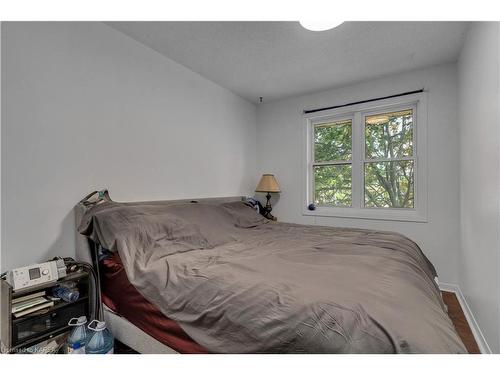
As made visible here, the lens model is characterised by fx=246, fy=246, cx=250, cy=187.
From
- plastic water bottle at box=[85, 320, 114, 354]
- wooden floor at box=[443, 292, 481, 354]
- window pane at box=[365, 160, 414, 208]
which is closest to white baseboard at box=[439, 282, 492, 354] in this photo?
wooden floor at box=[443, 292, 481, 354]

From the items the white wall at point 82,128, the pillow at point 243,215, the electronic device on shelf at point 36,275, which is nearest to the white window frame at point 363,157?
the pillow at point 243,215

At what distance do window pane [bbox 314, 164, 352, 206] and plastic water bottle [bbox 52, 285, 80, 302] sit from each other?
115 inches

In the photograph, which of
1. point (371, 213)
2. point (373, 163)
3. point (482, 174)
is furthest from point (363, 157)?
point (482, 174)

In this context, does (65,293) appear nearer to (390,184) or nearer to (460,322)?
(460,322)

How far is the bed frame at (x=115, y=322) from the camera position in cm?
130

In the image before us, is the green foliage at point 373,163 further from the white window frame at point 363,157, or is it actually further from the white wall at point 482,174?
the white wall at point 482,174

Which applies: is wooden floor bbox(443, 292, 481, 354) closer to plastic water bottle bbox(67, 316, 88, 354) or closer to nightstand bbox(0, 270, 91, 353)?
plastic water bottle bbox(67, 316, 88, 354)

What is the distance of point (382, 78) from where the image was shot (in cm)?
297

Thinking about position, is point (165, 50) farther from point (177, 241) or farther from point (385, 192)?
point (385, 192)

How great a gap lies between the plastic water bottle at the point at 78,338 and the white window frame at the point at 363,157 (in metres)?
2.76

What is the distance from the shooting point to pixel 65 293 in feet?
4.91

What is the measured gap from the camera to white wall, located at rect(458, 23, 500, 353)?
1419 mm
